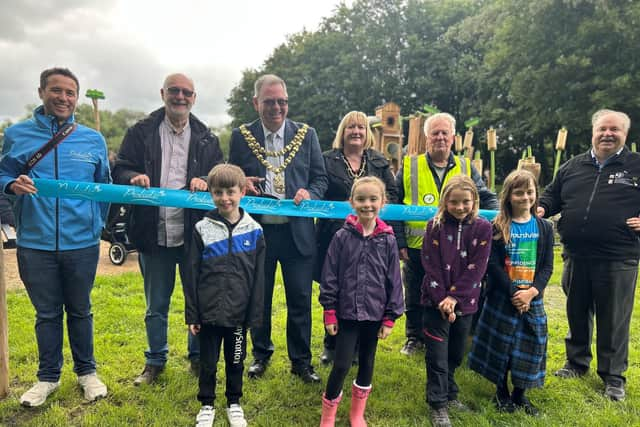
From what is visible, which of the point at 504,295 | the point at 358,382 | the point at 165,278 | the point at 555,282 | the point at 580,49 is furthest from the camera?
the point at 580,49

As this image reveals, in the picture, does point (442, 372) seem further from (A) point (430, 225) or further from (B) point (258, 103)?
(B) point (258, 103)

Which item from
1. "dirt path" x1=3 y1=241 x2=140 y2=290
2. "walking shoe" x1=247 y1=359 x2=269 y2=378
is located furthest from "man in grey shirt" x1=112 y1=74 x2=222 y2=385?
"dirt path" x1=3 y1=241 x2=140 y2=290

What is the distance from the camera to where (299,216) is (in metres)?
3.56

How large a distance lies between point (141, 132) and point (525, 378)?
347cm

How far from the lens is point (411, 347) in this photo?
14.3 feet

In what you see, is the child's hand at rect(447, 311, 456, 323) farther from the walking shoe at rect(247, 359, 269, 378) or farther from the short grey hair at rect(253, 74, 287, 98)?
the short grey hair at rect(253, 74, 287, 98)

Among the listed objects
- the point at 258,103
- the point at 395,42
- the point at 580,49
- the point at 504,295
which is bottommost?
the point at 504,295

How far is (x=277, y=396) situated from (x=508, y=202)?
93.2 inches

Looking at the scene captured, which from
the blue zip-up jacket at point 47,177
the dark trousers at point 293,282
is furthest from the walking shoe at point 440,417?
the blue zip-up jacket at point 47,177

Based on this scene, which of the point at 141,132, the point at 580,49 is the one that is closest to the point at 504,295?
the point at 141,132

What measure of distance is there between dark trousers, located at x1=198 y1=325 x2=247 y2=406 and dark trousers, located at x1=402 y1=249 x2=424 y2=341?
176 centimetres

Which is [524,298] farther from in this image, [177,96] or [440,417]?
[177,96]

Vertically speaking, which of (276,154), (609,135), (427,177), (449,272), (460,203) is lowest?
(449,272)

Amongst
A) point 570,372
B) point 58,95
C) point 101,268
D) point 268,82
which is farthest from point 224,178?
point 101,268
